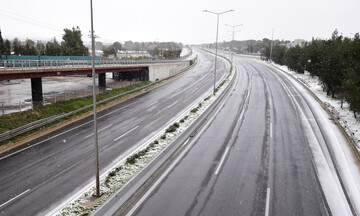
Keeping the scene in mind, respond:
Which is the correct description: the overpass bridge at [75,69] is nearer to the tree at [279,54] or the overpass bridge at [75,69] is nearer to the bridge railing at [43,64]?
the bridge railing at [43,64]

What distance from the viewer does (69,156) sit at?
789 inches

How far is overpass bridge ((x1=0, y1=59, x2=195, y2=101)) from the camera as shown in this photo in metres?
31.1

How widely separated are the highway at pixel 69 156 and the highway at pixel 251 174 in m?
4.52

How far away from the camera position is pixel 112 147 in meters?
21.6

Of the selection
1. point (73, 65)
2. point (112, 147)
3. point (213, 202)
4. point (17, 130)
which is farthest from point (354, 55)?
point (73, 65)

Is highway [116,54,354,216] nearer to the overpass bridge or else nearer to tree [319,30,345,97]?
tree [319,30,345,97]

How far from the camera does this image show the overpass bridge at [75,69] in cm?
3112

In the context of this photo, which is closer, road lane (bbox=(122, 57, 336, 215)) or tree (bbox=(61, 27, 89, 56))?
road lane (bbox=(122, 57, 336, 215))

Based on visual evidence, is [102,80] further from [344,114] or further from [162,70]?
[344,114]

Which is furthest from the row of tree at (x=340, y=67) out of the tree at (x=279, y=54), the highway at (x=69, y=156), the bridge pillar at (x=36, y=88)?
the bridge pillar at (x=36, y=88)

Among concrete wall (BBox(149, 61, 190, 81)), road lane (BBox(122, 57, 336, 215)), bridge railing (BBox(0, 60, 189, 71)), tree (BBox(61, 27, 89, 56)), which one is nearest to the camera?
road lane (BBox(122, 57, 336, 215))

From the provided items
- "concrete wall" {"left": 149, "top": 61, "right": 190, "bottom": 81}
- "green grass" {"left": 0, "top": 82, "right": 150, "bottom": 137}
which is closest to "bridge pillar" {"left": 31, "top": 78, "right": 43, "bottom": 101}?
"green grass" {"left": 0, "top": 82, "right": 150, "bottom": 137}

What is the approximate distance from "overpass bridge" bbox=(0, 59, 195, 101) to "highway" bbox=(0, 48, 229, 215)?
951 centimetres

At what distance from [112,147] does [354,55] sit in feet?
84.4
